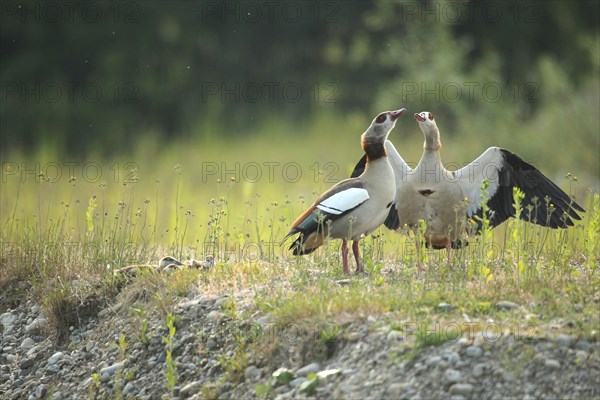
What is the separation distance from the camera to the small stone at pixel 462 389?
18.8 ft

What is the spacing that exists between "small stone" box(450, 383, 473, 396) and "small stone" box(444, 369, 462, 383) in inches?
1.7

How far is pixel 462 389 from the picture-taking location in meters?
5.72

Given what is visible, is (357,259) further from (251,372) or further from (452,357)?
(452,357)

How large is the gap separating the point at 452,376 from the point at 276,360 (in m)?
1.26

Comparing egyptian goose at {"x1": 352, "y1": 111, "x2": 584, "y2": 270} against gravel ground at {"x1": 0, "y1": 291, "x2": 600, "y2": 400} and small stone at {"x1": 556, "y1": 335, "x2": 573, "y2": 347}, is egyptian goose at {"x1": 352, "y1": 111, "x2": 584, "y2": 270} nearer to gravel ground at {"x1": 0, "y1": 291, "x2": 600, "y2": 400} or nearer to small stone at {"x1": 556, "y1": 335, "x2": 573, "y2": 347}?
gravel ground at {"x1": 0, "y1": 291, "x2": 600, "y2": 400}

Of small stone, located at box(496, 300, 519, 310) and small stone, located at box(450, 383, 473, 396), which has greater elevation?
small stone, located at box(496, 300, 519, 310)

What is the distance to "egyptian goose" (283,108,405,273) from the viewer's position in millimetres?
7516

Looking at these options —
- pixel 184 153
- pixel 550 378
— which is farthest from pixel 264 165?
pixel 550 378

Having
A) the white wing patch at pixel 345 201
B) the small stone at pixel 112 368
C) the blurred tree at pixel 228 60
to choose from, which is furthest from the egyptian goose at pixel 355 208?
the blurred tree at pixel 228 60

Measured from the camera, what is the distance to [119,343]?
7.43 m

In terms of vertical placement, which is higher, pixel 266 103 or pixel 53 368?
pixel 266 103

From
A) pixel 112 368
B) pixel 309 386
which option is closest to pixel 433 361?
pixel 309 386

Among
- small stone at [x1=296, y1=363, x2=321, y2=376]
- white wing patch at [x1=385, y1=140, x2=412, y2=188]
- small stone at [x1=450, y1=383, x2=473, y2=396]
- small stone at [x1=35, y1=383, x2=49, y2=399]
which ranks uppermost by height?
white wing patch at [x1=385, y1=140, x2=412, y2=188]

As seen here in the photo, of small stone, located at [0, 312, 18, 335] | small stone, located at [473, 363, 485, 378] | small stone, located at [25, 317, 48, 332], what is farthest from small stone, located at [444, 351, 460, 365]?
small stone, located at [0, 312, 18, 335]
